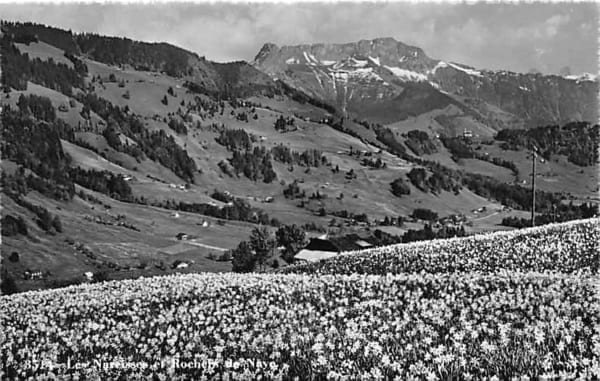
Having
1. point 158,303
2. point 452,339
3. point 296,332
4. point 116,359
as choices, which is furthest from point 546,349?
point 158,303

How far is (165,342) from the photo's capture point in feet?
47.4

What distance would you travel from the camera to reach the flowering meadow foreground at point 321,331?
10.4 metres

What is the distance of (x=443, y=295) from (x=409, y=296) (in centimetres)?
79

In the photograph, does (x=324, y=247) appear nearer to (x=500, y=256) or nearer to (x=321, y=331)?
(x=500, y=256)

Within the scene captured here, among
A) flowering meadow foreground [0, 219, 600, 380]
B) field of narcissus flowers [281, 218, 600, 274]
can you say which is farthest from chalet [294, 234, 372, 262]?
flowering meadow foreground [0, 219, 600, 380]

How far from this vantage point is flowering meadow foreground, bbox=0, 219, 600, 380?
10430mm

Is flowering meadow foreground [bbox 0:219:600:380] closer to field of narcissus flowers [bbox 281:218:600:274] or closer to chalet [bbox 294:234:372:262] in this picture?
field of narcissus flowers [bbox 281:218:600:274]

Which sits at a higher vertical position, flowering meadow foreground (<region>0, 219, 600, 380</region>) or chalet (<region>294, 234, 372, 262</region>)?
flowering meadow foreground (<region>0, 219, 600, 380</region>)

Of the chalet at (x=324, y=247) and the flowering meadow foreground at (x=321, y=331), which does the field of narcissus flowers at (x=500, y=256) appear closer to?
the flowering meadow foreground at (x=321, y=331)

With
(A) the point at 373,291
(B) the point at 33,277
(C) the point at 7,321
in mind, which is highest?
(A) the point at 373,291

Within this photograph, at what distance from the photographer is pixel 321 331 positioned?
44.8 feet

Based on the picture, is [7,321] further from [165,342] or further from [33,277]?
[33,277]

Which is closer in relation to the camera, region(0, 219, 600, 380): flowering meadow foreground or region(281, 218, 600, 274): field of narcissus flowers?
region(0, 219, 600, 380): flowering meadow foreground

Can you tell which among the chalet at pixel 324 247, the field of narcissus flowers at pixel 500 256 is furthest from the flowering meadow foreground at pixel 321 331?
the chalet at pixel 324 247
